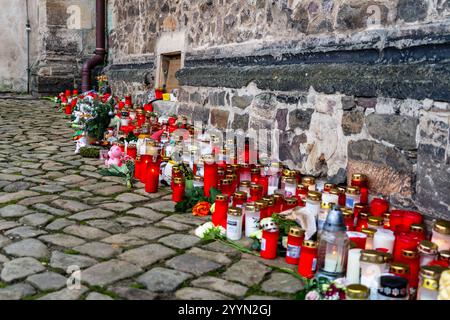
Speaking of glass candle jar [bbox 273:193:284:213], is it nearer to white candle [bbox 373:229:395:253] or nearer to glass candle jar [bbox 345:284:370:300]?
white candle [bbox 373:229:395:253]

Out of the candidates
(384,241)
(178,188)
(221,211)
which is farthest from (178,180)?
(384,241)

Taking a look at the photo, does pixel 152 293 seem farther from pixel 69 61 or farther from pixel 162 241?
pixel 69 61

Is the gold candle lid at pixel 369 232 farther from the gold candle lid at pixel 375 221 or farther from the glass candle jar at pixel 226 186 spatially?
the glass candle jar at pixel 226 186

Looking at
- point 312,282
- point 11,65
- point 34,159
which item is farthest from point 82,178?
point 11,65

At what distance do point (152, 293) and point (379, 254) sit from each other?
107 cm

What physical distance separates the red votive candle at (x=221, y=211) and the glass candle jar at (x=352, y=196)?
800mm

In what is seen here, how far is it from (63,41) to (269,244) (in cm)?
1052

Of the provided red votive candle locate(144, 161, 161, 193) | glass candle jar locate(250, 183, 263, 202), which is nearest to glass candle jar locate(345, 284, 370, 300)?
glass candle jar locate(250, 183, 263, 202)

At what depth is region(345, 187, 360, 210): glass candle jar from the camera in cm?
315

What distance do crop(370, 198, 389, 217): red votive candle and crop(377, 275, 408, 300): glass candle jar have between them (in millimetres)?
1041

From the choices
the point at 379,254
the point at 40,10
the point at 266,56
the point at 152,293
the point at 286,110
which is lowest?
the point at 152,293

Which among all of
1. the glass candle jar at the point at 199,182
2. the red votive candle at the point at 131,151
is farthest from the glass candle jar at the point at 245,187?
the red votive candle at the point at 131,151

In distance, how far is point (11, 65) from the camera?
42.2 ft

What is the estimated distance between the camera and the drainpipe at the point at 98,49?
10117 mm
